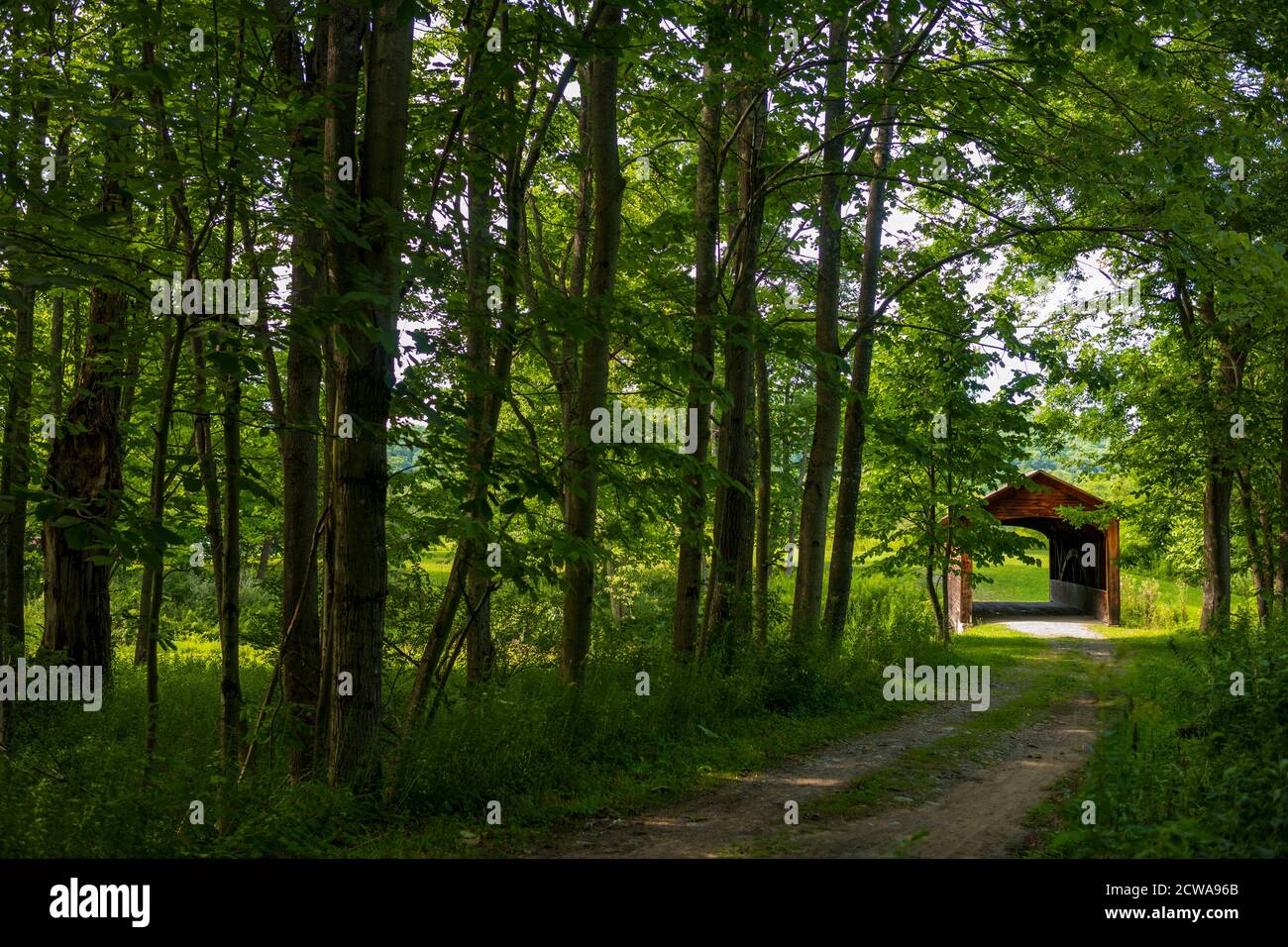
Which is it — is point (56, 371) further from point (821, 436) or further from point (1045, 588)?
point (1045, 588)

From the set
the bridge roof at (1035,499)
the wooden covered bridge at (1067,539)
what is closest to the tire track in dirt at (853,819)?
the wooden covered bridge at (1067,539)

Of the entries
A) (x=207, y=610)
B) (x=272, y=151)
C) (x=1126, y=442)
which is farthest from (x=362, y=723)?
(x=207, y=610)

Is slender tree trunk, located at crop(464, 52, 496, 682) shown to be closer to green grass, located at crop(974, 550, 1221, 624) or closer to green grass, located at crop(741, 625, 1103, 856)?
green grass, located at crop(741, 625, 1103, 856)

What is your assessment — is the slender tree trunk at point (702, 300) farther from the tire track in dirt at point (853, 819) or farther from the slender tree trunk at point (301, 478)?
the slender tree trunk at point (301, 478)

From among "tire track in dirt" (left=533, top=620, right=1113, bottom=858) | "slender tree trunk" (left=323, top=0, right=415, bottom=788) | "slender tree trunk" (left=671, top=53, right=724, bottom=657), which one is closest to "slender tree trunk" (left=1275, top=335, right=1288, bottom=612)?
"tire track in dirt" (left=533, top=620, right=1113, bottom=858)

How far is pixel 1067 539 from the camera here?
35531mm

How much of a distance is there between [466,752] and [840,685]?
6.37 meters

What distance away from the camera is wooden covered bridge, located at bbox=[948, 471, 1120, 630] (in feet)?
84.3

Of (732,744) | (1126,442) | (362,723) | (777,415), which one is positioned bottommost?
(732,744)

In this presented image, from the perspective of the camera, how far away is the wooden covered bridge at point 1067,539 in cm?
2570

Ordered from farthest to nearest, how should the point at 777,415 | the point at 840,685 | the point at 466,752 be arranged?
1. the point at 777,415
2. the point at 840,685
3. the point at 466,752

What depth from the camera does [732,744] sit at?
893 centimetres

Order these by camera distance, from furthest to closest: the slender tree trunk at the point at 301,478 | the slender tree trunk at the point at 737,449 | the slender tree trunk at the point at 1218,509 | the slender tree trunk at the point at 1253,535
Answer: the slender tree trunk at the point at 1253,535
the slender tree trunk at the point at 1218,509
the slender tree trunk at the point at 737,449
the slender tree trunk at the point at 301,478
